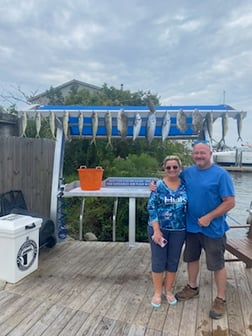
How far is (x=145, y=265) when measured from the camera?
10.5ft

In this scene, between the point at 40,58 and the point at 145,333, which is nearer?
the point at 145,333

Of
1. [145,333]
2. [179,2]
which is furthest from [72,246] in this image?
[179,2]

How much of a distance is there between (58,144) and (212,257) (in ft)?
8.08

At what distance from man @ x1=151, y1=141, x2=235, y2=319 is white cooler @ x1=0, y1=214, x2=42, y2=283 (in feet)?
5.00

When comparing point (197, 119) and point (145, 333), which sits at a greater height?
point (197, 119)

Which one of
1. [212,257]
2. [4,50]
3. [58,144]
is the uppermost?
[4,50]

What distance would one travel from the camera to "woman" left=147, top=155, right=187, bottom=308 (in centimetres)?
225

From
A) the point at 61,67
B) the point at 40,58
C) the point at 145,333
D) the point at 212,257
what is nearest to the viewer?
the point at 145,333

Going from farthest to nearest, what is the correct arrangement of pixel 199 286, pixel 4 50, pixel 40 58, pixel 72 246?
pixel 40 58
pixel 4 50
pixel 72 246
pixel 199 286

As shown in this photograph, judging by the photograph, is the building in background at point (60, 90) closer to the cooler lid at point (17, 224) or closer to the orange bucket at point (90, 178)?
the orange bucket at point (90, 178)

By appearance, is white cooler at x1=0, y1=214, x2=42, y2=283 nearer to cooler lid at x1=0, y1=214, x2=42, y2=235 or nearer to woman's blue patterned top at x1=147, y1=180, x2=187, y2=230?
cooler lid at x1=0, y1=214, x2=42, y2=235

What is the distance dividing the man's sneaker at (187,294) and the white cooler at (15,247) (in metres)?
1.45

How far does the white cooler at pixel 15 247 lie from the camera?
104 inches

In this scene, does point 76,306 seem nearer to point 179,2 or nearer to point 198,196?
point 198,196
